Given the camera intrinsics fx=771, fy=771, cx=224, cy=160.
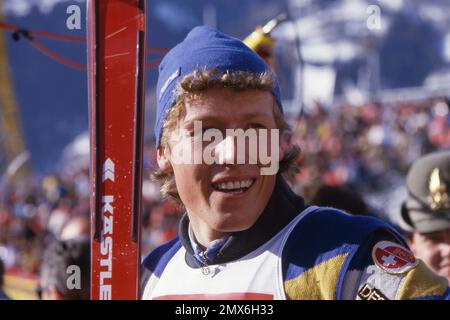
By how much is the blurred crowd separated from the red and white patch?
6548 mm

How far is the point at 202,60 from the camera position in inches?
60.6

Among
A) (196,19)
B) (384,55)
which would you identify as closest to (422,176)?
(196,19)

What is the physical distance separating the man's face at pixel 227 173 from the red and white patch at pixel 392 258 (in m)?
0.27

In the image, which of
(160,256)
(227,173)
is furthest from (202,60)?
(160,256)

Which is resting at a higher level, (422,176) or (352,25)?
(352,25)

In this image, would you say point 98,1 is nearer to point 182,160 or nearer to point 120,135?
point 120,135

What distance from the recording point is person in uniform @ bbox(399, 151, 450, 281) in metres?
2.36

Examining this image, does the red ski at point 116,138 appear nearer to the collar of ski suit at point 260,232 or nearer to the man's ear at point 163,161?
the man's ear at point 163,161

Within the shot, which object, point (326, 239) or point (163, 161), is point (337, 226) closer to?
point (326, 239)

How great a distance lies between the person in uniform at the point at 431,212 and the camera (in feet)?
7.75

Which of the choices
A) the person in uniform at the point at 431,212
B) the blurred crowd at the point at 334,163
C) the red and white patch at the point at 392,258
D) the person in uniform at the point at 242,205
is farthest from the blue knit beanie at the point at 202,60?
the blurred crowd at the point at 334,163

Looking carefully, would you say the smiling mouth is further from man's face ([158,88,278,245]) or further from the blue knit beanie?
the blue knit beanie
